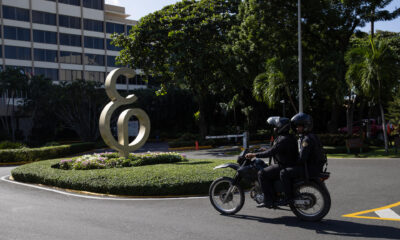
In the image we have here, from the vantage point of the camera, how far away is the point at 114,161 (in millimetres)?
14047

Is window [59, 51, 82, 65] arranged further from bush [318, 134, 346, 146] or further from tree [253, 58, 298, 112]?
bush [318, 134, 346, 146]

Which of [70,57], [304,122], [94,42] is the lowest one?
[304,122]

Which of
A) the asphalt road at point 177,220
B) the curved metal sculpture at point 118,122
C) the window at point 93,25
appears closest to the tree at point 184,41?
the curved metal sculpture at point 118,122

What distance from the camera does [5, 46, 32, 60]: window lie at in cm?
4822

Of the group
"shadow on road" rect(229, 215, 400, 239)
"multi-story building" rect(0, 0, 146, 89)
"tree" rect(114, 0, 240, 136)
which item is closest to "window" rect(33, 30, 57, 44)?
"multi-story building" rect(0, 0, 146, 89)

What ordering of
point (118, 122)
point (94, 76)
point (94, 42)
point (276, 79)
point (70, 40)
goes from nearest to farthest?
1. point (118, 122)
2. point (276, 79)
3. point (70, 40)
4. point (94, 76)
5. point (94, 42)

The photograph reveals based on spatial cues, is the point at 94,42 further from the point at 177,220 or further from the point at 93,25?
the point at 177,220

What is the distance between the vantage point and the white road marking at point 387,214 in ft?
21.6

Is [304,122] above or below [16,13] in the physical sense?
below

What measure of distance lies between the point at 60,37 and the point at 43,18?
10.7 feet

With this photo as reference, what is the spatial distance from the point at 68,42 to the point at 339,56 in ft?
140

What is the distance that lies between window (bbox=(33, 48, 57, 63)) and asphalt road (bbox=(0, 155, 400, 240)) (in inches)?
1786

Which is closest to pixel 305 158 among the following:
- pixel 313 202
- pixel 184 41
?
pixel 313 202

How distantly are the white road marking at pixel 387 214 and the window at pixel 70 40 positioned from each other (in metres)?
53.0
